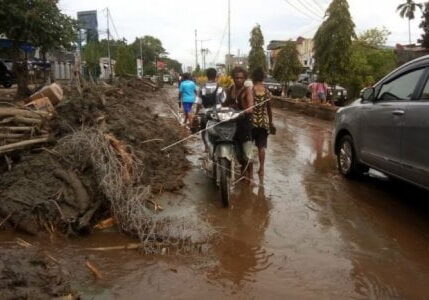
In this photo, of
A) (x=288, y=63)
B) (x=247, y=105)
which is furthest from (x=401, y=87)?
(x=288, y=63)

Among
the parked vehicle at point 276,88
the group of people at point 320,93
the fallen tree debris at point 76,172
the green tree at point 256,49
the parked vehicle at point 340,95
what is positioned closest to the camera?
the fallen tree debris at point 76,172

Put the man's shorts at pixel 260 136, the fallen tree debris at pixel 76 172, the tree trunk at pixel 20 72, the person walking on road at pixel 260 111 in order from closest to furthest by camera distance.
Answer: the fallen tree debris at pixel 76 172 < the person walking on road at pixel 260 111 < the man's shorts at pixel 260 136 < the tree trunk at pixel 20 72

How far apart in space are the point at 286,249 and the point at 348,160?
11.1 feet

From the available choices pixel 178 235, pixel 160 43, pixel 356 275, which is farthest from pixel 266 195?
pixel 160 43

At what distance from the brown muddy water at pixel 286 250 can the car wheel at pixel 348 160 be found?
202 millimetres

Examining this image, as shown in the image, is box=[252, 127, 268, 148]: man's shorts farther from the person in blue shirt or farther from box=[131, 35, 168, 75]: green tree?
box=[131, 35, 168, 75]: green tree

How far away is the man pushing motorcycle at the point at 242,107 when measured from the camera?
7297 millimetres

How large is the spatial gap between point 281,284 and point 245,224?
5.36 feet

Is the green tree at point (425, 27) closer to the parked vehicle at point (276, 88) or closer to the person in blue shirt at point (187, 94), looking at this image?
the parked vehicle at point (276, 88)

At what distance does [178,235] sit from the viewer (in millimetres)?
5113

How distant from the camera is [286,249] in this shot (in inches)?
194

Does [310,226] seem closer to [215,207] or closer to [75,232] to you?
[215,207]

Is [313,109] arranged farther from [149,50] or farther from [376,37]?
[149,50]

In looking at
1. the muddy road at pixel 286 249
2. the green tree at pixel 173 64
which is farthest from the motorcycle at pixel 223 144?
the green tree at pixel 173 64
